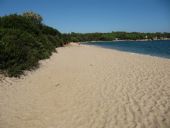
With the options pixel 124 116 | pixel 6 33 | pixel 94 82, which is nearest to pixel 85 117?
pixel 124 116

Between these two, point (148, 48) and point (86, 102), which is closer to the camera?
point (86, 102)

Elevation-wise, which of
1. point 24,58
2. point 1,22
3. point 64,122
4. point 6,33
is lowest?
point 64,122

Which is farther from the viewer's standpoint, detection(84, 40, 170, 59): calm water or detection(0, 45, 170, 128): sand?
detection(84, 40, 170, 59): calm water

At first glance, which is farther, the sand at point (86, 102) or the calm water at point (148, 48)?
the calm water at point (148, 48)

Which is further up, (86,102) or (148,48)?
(148,48)

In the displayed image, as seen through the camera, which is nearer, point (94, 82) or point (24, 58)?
point (94, 82)

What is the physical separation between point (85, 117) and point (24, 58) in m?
7.36

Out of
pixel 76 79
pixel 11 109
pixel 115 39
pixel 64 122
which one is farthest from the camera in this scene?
pixel 115 39

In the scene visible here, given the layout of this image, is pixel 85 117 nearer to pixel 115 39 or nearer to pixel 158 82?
pixel 158 82

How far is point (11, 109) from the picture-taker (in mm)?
6594

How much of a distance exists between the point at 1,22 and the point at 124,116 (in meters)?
16.3

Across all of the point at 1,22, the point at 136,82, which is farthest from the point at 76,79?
the point at 1,22

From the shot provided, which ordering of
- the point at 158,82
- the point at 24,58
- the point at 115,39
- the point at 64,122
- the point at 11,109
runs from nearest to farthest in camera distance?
the point at 64,122, the point at 11,109, the point at 158,82, the point at 24,58, the point at 115,39

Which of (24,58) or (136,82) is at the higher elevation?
(24,58)
